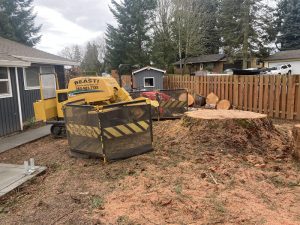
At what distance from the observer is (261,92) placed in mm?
10703

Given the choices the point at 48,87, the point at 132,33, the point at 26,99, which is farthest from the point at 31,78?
the point at 132,33

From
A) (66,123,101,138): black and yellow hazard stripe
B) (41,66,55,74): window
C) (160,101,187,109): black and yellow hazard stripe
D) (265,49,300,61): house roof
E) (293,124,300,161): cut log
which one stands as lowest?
(293,124,300,161): cut log

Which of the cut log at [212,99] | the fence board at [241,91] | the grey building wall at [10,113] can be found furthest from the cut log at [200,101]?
the grey building wall at [10,113]

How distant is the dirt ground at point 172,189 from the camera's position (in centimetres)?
341

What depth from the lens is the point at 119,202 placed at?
12.6 feet

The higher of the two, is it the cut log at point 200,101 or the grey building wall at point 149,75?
the grey building wall at point 149,75

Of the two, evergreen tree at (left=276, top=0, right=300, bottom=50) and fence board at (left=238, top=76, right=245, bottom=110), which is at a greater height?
evergreen tree at (left=276, top=0, right=300, bottom=50)

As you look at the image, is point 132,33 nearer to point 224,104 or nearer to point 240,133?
point 224,104

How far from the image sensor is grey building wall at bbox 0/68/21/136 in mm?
9031

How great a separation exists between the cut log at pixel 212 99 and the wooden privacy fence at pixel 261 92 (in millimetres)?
204

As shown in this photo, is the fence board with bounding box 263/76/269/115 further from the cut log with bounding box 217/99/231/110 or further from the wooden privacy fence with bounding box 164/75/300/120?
the cut log with bounding box 217/99/231/110

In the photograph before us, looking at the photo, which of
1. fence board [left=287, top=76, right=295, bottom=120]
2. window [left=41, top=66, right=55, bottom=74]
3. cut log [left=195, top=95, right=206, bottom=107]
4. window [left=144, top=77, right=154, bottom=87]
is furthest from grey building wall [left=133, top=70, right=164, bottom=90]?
fence board [left=287, top=76, right=295, bottom=120]

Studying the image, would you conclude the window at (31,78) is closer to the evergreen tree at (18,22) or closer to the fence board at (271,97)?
the fence board at (271,97)

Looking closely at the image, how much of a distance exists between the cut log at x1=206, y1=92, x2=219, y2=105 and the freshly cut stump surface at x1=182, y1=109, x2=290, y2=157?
675 centimetres
